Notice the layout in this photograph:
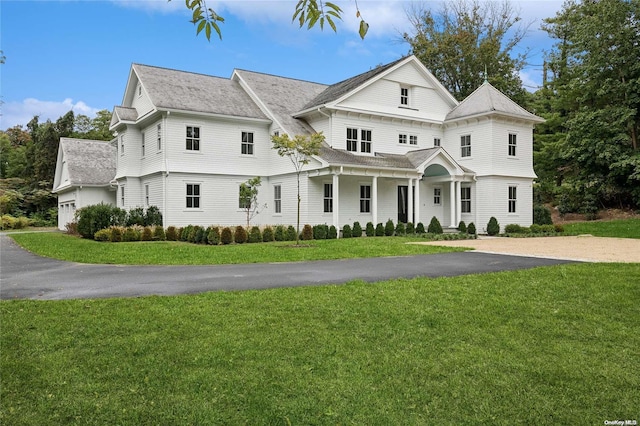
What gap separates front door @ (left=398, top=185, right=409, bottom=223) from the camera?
1043 inches

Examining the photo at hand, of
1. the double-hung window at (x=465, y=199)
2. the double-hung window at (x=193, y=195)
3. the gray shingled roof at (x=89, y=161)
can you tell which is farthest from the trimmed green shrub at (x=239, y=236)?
the gray shingled roof at (x=89, y=161)

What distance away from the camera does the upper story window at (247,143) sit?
2521cm

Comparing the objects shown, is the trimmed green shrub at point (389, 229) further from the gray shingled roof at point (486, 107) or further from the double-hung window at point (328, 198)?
the gray shingled roof at point (486, 107)

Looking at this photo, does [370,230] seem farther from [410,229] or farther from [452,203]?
[452,203]

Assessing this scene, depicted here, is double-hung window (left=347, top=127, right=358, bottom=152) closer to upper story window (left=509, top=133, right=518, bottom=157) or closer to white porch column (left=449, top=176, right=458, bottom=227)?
white porch column (left=449, top=176, right=458, bottom=227)

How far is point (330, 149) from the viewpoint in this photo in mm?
23938

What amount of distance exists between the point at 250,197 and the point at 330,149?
4598 millimetres

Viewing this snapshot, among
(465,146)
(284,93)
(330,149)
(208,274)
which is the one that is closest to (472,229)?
(465,146)

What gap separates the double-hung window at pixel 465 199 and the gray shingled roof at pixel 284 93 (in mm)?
9463

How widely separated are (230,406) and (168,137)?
2044 cm

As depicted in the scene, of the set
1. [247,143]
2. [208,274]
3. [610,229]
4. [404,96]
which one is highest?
[404,96]

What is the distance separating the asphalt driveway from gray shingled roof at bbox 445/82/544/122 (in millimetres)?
15001

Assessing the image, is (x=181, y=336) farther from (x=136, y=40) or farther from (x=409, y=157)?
(x=409, y=157)

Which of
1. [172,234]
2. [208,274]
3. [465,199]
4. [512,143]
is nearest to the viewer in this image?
[208,274]
